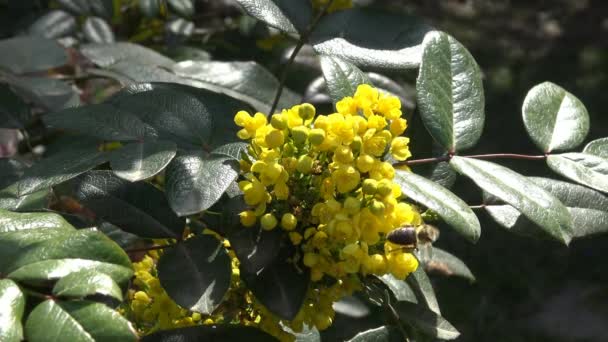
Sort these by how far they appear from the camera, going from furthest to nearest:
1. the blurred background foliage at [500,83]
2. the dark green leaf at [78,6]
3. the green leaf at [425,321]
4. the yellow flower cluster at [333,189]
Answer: the blurred background foliage at [500,83] < the dark green leaf at [78,6] < the green leaf at [425,321] < the yellow flower cluster at [333,189]

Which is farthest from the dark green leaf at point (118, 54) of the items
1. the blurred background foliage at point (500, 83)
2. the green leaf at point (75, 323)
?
the green leaf at point (75, 323)

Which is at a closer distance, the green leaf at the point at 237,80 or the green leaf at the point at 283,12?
the green leaf at the point at 283,12

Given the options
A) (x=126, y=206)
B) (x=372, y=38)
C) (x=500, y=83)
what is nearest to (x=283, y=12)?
(x=372, y=38)

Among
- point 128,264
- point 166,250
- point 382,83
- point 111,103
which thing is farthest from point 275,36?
point 128,264

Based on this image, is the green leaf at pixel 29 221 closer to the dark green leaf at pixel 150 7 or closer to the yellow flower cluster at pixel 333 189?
the yellow flower cluster at pixel 333 189

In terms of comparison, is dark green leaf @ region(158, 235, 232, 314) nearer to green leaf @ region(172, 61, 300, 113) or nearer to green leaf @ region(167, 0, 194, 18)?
green leaf @ region(172, 61, 300, 113)

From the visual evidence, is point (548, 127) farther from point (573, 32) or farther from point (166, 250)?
point (573, 32)

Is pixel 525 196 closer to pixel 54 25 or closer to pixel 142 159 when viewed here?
pixel 142 159
